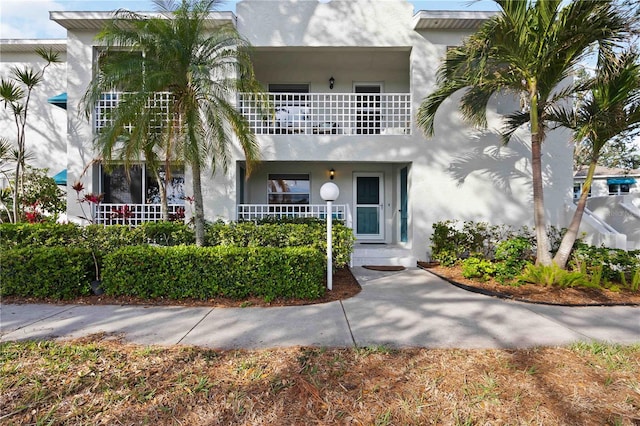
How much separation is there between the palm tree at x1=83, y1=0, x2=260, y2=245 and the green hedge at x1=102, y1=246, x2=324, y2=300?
3.36 feet

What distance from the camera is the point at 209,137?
621 centimetres

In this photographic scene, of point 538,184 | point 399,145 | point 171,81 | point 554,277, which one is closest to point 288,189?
point 399,145

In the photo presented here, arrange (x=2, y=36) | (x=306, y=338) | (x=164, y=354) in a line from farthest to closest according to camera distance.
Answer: (x=2, y=36), (x=306, y=338), (x=164, y=354)

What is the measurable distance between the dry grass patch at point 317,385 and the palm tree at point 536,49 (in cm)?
414

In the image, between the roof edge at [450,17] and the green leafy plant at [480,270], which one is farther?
the roof edge at [450,17]

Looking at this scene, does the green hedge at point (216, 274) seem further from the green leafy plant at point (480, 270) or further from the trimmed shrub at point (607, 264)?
the trimmed shrub at point (607, 264)

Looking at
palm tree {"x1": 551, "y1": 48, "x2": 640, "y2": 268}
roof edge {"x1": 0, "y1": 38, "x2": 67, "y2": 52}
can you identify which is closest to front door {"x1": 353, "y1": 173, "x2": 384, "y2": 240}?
palm tree {"x1": 551, "y1": 48, "x2": 640, "y2": 268}

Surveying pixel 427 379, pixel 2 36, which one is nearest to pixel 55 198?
pixel 2 36

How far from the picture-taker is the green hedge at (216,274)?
16.7ft

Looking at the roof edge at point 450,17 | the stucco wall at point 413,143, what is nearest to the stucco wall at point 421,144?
the stucco wall at point 413,143

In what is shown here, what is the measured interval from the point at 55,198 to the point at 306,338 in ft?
32.9

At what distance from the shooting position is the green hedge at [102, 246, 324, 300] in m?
5.09

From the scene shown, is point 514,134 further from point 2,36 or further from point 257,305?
point 2,36

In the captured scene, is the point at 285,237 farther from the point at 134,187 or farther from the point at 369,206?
the point at 134,187
